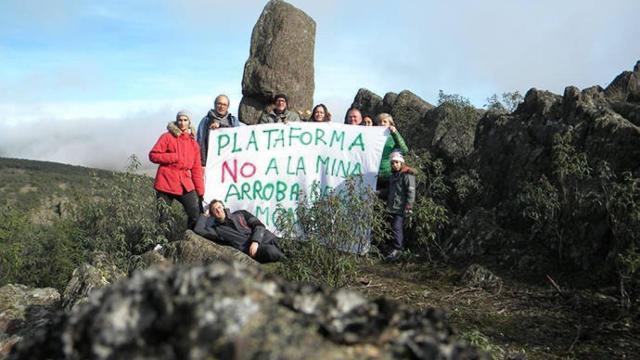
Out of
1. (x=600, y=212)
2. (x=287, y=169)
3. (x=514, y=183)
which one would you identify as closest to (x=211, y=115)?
(x=287, y=169)

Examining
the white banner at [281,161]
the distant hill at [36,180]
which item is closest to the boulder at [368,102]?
the white banner at [281,161]

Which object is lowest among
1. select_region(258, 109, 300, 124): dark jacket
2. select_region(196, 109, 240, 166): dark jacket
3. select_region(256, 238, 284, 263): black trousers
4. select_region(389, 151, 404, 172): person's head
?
select_region(256, 238, 284, 263): black trousers

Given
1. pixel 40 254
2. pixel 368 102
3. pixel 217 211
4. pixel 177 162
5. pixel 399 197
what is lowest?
pixel 40 254

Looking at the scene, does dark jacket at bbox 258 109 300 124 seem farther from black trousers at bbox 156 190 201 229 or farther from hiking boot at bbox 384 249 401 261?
hiking boot at bbox 384 249 401 261

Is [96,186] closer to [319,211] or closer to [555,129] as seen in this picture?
[319,211]

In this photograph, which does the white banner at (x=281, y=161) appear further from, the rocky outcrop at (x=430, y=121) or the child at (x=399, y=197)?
the rocky outcrop at (x=430, y=121)

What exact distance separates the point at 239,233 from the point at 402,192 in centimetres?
276

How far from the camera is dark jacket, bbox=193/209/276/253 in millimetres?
9133

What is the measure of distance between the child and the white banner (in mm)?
922

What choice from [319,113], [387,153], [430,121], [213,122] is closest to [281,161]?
[319,113]

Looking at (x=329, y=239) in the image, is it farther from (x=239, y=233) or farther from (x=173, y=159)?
(x=173, y=159)

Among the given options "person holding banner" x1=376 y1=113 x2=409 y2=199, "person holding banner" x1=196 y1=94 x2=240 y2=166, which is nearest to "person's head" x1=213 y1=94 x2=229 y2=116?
"person holding banner" x1=196 y1=94 x2=240 y2=166

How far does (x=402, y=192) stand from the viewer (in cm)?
982

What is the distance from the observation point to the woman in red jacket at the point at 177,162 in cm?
961
